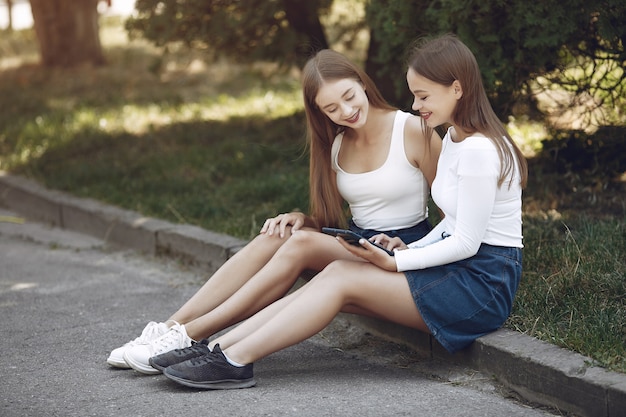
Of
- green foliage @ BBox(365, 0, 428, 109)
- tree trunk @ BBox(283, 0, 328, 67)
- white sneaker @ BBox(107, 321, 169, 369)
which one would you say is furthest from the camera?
tree trunk @ BBox(283, 0, 328, 67)

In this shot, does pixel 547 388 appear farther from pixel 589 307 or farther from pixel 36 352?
pixel 36 352

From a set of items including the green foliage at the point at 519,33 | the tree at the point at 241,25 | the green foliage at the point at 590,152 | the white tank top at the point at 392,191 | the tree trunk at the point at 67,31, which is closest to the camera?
the white tank top at the point at 392,191

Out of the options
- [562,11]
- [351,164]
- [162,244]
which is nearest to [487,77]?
[562,11]

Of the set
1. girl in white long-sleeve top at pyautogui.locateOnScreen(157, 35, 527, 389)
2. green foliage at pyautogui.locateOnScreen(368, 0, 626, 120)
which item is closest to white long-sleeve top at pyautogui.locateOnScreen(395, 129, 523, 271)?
girl in white long-sleeve top at pyautogui.locateOnScreen(157, 35, 527, 389)

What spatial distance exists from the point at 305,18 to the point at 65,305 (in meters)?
3.64

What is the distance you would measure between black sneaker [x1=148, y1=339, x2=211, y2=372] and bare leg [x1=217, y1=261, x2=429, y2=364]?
0.14 meters

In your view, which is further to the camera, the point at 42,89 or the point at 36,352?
the point at 42,89

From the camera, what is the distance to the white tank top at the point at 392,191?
4.23 meters

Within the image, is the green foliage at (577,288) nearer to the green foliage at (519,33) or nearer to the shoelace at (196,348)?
the green foliage at (519,33)

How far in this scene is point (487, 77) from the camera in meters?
5.50

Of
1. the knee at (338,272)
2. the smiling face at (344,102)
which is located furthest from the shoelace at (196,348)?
the smiling face at (344,102)

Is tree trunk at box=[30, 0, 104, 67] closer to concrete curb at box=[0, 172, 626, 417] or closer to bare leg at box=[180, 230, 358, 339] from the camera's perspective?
concrete curb at box=[0, 172, 626, 417]

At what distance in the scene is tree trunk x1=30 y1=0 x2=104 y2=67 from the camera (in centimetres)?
1198

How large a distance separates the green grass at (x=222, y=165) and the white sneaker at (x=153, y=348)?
4.66 ft
